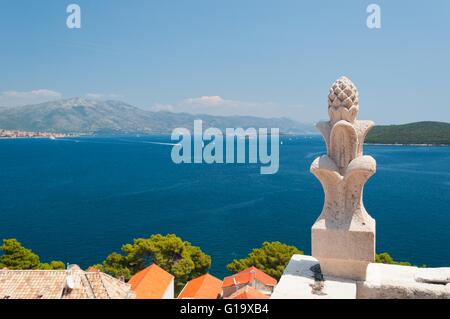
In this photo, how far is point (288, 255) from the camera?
78.2ft

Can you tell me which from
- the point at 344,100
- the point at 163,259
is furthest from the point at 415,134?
the point at 344,100

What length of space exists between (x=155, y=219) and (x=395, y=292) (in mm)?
51080

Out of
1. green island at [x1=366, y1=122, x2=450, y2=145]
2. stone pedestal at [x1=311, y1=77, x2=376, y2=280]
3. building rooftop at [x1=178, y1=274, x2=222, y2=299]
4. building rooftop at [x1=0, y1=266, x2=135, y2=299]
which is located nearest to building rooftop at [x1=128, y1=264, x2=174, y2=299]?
building rooftop at [x1=178, y1=274, x2=222, y2=299]

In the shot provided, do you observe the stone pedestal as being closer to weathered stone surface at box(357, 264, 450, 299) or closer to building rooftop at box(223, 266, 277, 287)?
weathered stone surface at box(357, 264, 450, 299)

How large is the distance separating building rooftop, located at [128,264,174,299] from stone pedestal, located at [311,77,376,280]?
1609 centimetres

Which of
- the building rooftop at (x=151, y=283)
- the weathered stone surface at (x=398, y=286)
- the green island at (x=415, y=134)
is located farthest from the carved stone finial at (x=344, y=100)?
the green island at (x=415, y=134)

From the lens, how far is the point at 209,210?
5972 cm

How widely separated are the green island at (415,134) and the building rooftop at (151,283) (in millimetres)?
158751

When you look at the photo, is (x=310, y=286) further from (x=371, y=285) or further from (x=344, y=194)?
(x=344, y=194)

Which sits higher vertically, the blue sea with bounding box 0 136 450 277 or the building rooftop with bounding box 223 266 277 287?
the building rooftop with bounding box 223 266 277 287

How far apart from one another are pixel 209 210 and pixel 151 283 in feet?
127

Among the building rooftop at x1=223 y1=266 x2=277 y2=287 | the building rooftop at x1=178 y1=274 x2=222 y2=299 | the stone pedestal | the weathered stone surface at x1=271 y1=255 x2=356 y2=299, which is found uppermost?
the stone pedestal

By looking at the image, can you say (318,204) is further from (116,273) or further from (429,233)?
(116,273)

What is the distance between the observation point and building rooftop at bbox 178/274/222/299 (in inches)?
814
